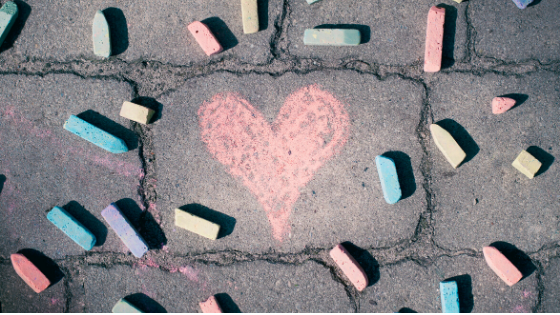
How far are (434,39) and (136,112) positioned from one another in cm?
196

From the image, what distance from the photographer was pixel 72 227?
218cm

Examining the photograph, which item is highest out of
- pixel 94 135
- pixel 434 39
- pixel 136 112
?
pixel 434 39

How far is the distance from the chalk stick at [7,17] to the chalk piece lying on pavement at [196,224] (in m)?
1.65

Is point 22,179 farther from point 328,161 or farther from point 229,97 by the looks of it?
point 328,161

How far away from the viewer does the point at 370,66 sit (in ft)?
7.16

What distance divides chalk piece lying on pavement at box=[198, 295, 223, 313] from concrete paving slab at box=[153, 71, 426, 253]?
12.9 inches

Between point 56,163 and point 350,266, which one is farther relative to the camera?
point 56,163

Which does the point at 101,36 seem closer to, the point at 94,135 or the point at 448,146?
the point at 94,135

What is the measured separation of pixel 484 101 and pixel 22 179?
3126mm

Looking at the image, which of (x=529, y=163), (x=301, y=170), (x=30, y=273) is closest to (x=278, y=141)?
(x=301, y=170)

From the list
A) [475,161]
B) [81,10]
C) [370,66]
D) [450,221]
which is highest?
[81,10]

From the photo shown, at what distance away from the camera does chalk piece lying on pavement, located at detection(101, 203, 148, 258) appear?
2.16 m

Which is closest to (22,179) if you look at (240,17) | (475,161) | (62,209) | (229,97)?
(62,209)

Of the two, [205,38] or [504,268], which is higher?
[205,38]
